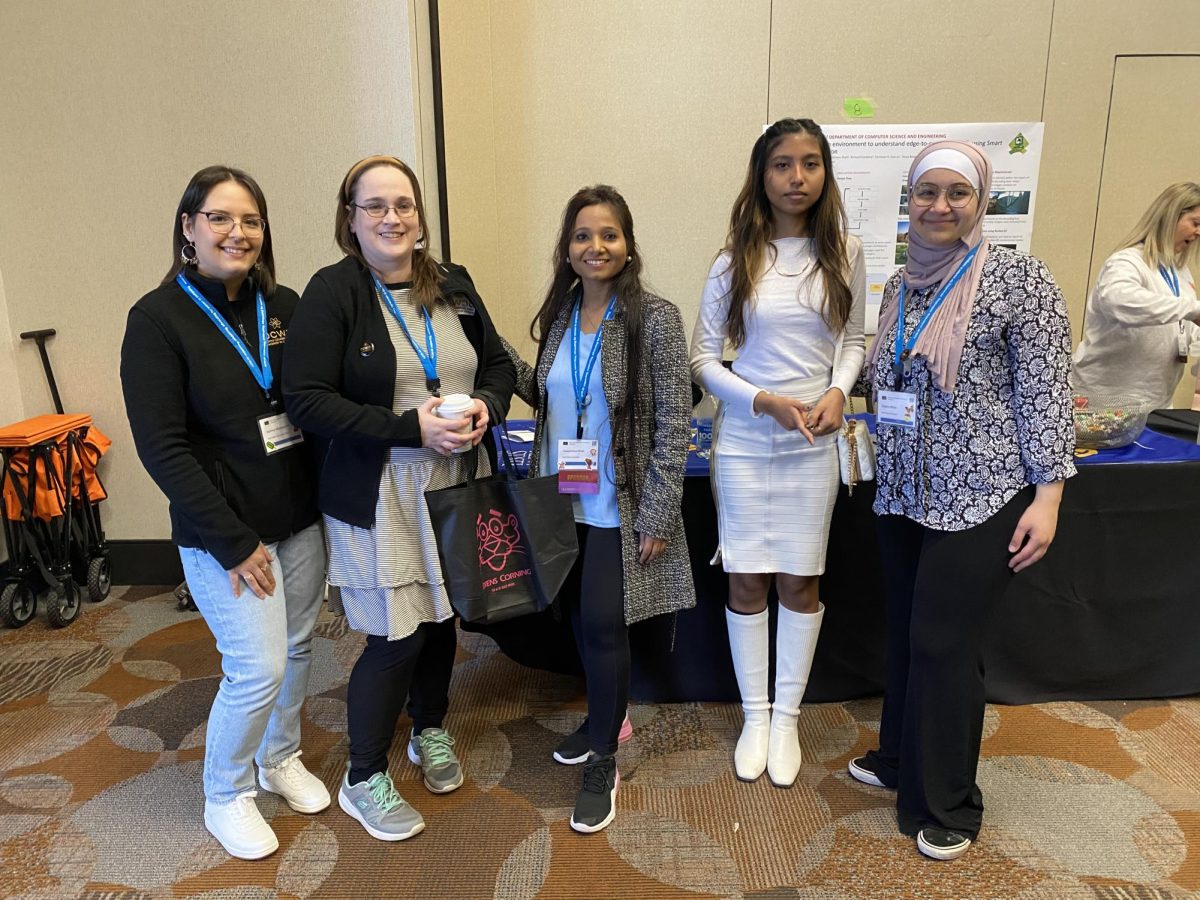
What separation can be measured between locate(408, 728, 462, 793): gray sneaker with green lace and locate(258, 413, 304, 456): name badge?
896 mm

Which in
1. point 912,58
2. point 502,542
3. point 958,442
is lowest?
point 502,542

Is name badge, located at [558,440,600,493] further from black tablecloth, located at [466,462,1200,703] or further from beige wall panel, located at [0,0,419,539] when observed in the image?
beige wall panel, located at [0,0,419,539]

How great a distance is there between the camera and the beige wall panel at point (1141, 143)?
3.41 meters

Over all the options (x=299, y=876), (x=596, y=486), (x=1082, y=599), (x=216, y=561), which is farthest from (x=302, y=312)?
(x=1082, y=599)

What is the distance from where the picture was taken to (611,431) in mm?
1773

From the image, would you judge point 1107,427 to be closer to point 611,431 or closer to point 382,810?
point 611,431

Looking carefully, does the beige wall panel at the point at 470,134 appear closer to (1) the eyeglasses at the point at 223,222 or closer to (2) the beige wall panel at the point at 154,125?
(2) the beige wall panel at the point at 154,125

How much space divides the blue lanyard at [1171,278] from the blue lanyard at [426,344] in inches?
115

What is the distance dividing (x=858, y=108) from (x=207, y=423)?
308cm

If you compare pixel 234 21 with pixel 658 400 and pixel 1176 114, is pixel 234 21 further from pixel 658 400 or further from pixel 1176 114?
pixel 1176 114

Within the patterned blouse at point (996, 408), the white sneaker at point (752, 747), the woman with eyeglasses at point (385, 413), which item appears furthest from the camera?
the white sneaker at point (752, 747)

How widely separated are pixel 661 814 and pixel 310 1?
3082 millimetres

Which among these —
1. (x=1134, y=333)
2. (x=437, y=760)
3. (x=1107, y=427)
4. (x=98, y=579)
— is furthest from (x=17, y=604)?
(x=1134, y=333)

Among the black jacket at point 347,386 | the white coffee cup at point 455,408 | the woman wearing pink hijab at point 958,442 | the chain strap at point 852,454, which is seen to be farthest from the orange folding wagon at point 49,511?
the woman wearing pink hijab at point 958,442
